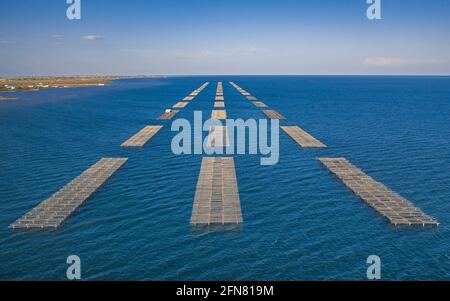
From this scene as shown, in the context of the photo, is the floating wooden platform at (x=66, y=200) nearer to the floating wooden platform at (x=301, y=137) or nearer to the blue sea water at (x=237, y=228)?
the blue sea water at (x=237, y=228)

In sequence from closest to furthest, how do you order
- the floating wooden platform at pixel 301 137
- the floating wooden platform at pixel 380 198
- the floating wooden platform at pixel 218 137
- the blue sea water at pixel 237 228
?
the blue sea water at pixel 237 228 < the floating wooden platform at pixel 380 198 < the floating wooden platform at pixel 301 137 < the floating wooden platform at pixel 218 137

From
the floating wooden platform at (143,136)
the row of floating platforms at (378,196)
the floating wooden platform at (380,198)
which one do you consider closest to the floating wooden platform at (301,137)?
the row of floating platforms at (378,196)

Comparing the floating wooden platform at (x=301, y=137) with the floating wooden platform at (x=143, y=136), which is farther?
the floating wooden platform at (x=143, y=136)

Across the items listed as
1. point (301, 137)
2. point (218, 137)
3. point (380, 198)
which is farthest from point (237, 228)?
point (301, 137)

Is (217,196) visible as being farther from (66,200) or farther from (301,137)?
(301,137)

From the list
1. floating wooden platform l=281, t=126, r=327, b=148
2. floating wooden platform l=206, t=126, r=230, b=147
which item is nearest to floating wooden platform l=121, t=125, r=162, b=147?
floating wooden platform l=206, t=126, r=230, b=147
